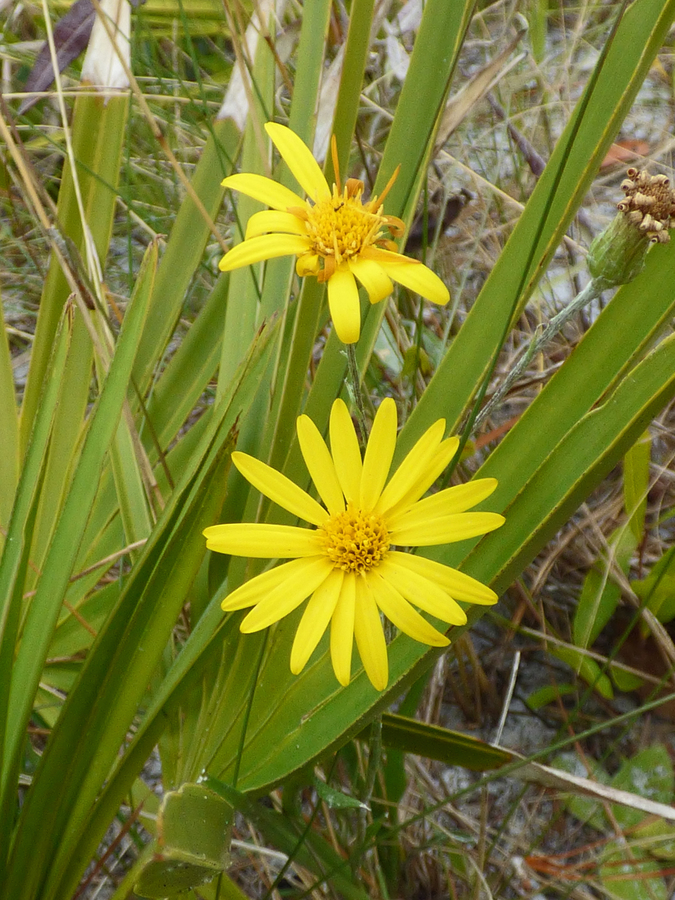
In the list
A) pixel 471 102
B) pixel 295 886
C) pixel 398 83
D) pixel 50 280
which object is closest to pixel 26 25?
pixel 398 83

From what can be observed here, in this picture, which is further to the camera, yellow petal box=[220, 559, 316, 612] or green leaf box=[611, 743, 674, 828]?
green leaf box=[611, 743, 674, 828]

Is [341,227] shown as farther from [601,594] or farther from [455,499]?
[601,594]

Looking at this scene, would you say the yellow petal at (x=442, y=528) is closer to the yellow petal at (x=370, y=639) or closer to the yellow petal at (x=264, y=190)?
the yellow petal at (x=370, y=639)

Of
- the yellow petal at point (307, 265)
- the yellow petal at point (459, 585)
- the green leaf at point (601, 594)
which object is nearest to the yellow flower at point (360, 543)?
the yellow petal at point (459, 585)

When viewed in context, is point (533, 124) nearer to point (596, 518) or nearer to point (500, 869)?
point (596, 518)

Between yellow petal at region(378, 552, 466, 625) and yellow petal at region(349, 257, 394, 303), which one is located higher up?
yellow petal at region(349, 257, 394, 303)

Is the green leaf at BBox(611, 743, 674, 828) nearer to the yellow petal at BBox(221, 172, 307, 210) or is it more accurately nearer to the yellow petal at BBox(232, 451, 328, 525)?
the yellow petal at BBox(232, 451, 328, 525)

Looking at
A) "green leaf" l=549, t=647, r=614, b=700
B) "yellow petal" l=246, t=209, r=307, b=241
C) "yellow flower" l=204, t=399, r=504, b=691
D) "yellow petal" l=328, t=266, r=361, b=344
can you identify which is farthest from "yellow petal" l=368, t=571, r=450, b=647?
"green leaf" l=549, t=647, r=614, b=700
